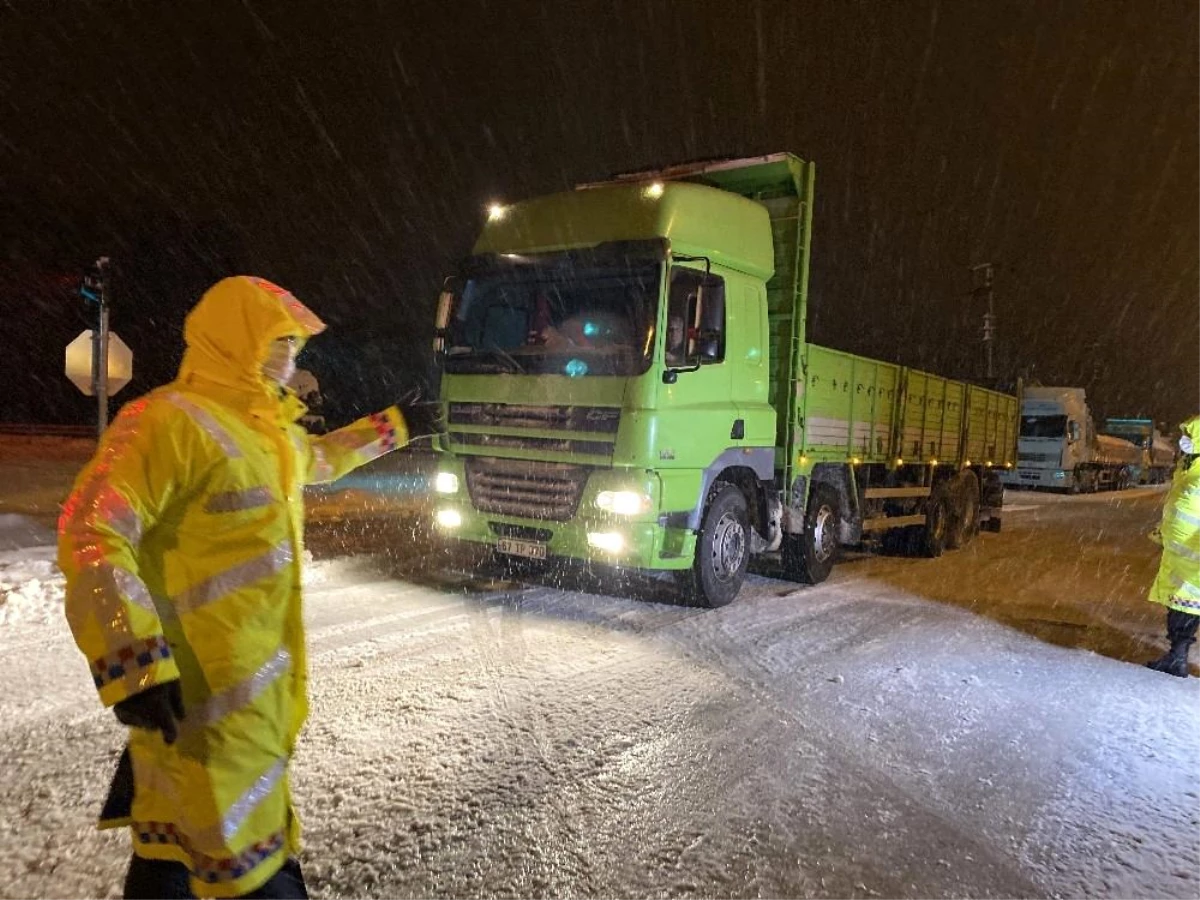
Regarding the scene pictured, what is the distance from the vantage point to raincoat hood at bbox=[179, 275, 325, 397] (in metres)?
2.04

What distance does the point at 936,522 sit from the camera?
11.9m

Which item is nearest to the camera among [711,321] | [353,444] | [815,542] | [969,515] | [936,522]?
[353,444]

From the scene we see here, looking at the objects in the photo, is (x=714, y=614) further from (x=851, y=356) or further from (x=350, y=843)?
(x=350, y=843)

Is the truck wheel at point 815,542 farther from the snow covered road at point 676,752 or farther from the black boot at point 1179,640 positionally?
the black boot at point 1179,640

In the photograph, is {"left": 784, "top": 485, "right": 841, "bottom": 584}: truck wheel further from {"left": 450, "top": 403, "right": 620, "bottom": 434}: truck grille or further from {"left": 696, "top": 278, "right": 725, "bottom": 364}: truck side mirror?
{"left": 450, "top": 403, "right": 620, "bottom": 434}: truck grille

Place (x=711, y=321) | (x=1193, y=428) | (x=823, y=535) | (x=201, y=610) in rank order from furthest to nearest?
(x=823, y=535)
(x=711, y=321)
(x=1193, y=428)
(x=201, y=610)

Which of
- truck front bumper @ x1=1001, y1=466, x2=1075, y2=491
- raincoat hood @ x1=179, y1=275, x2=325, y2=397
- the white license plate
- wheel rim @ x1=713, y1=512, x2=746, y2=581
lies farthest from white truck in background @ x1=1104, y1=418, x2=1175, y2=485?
raincoat hood @ x1=179, y1=275, x2=325, y2=397

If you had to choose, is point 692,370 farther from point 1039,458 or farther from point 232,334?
point 1039,458

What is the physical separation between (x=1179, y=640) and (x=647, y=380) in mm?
4272

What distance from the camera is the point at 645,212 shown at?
21.7 ft

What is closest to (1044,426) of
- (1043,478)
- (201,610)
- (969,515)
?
(1043,478)

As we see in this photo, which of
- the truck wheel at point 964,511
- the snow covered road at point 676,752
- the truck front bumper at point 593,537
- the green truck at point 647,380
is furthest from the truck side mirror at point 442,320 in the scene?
the truck wheel at point 964,511

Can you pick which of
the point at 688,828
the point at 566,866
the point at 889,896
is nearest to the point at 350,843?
the point at 566,866

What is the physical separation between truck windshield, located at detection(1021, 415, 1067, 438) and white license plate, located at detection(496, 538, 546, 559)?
27415 mm
